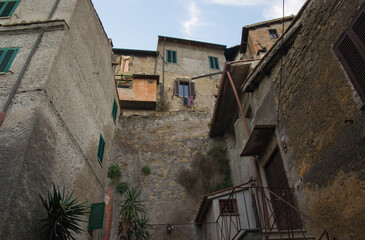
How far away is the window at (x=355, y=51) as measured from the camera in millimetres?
4832

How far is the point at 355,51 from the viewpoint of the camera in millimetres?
5020

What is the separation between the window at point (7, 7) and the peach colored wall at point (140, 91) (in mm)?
8210

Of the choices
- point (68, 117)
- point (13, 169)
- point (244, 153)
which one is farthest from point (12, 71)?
point (244, 153)

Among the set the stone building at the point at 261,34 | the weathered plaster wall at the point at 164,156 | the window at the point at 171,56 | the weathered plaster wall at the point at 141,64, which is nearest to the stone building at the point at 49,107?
the weathered plaster wall at the point at 164,156

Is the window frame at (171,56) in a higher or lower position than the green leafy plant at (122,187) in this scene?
higher

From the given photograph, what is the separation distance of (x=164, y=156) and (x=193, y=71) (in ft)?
35.7

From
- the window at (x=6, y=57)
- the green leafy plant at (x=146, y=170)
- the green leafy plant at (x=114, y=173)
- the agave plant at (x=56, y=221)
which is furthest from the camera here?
the green leafy plant at (x=146, y=170)

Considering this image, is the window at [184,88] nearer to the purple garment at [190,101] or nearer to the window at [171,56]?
the purple garment at [190,101]

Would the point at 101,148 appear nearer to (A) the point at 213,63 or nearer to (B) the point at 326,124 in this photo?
(B) the point at 326,124

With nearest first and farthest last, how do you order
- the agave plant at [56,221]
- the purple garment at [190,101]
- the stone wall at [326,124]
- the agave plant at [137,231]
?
1. the stone wall at [326,124]
2. the agave plant at [56,221]
3. the agave plant at [137,231]
4. the purple garment at [190,101]

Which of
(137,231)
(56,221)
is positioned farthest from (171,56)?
(56,221)

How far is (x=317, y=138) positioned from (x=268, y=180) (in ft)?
10.9

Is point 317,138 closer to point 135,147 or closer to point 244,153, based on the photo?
point 244,153

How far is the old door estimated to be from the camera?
7145 millimetres
